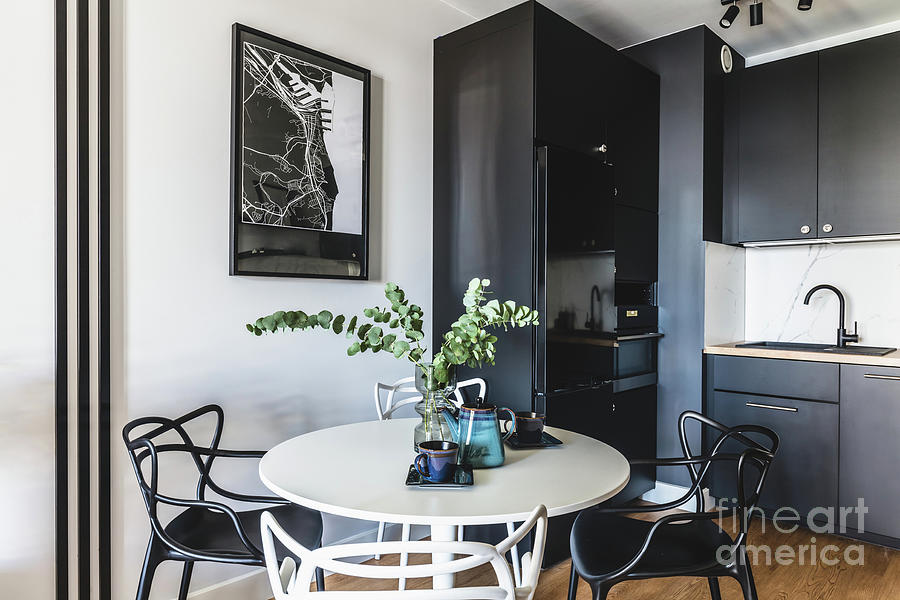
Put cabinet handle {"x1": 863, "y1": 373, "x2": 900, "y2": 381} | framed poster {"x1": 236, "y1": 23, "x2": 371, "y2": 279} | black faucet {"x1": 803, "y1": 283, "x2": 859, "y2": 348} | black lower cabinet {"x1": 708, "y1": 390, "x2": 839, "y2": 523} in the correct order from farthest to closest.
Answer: black faucet {"x1": 803, "y1": 283, "x2": 859, "y2": 348} < black lower cabinet {"x1": 708, "y1": 390, "x2": 839, "y2": 523} < cabinet handle {"x1": 863, "y1": 373, "x2": 900, "y2": 381} < framed poster {"x1": 236, "y1": 23, "x2": 371, "y2": 279}

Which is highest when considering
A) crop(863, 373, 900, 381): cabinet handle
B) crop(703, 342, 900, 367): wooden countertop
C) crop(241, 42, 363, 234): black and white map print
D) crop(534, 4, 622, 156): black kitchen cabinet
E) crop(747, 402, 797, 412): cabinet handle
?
crop(534, 4, 622, 156): black kitchen cabinet

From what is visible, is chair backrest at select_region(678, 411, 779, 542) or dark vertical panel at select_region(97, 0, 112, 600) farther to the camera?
dark vertical panel at select_region(97, 0, 112, 600)

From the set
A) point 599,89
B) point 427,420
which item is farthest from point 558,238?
point 427,420

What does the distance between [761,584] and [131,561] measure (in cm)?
232

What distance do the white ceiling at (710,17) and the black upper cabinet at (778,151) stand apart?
8.5 inches

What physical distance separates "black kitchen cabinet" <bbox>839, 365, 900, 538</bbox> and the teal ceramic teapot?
2.13 m

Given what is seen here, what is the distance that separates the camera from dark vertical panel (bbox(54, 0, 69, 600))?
173cm

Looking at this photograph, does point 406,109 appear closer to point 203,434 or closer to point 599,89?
point 599,89

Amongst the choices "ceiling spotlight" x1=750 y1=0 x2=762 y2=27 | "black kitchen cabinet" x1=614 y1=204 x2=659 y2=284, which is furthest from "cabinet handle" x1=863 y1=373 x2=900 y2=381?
"ceiling spotlight" x1=750 y1=0 x2=762 y2=27

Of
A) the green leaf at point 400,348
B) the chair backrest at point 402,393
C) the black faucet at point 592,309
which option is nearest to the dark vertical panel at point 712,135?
the black faucet at point 592,309

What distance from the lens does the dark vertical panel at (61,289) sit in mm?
1730

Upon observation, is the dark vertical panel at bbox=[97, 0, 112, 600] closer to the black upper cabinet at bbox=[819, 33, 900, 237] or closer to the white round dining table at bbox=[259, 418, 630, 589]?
the white round dining table at bbox=[259, 418, 630, 589]

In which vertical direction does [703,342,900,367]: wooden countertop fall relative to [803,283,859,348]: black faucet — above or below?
below

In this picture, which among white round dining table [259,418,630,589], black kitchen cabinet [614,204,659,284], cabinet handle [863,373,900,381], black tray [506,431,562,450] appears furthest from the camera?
black kitchen cabinet [614,204,659,284]
